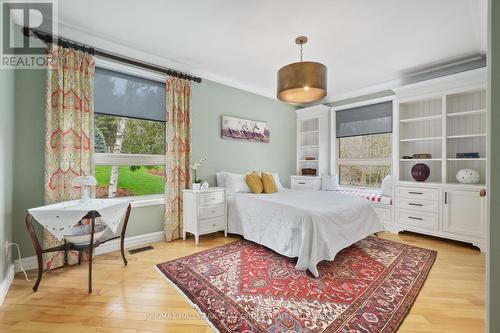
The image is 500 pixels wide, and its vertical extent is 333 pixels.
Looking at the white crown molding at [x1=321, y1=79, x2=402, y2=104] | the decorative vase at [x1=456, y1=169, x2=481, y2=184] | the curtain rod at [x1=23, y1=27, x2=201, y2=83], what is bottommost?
the decorative vase at [x1=456, y1=169, x2=481, y2=184]

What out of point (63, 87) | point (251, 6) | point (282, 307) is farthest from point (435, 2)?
point (63, 87)

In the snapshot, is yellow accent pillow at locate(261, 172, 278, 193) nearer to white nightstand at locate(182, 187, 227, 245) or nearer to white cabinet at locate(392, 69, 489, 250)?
white nightstand at locate(182, 187, 227, 245)

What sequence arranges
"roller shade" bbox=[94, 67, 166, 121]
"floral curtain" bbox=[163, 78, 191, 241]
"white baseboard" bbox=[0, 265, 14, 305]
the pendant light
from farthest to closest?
"floral curtain" bbox=[163, 78, 191, 241] < "roller shade" bbox=[94, 67, 166, 121] < the pendant light < "white baseboard" bbox=[0, 265, 14, 305]

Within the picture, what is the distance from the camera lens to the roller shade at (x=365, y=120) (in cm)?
416

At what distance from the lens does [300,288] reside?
1.92 m

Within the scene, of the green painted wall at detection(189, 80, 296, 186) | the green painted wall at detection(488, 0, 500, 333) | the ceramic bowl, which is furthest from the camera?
the green painted wall at detection(189, 80, 296, 186)

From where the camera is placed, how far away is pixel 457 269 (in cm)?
232

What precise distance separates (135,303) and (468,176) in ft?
14.3

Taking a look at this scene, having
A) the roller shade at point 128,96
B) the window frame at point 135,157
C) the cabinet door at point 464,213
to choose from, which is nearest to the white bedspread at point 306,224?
the cabinet door at point 464,213

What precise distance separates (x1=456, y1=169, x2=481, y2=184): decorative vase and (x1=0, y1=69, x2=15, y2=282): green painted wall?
531cm

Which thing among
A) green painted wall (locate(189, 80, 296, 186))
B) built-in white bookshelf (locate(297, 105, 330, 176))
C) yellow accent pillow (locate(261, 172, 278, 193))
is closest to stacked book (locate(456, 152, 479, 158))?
built-in white bookshelf (locate(297, 105, 330, 176))

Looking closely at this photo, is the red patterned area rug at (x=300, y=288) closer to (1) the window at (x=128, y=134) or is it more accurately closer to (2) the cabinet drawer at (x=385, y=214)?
(2) the cabinet drawer at (x=385, y=214)

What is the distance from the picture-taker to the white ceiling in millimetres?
2109

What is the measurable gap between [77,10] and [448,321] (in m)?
4.21
